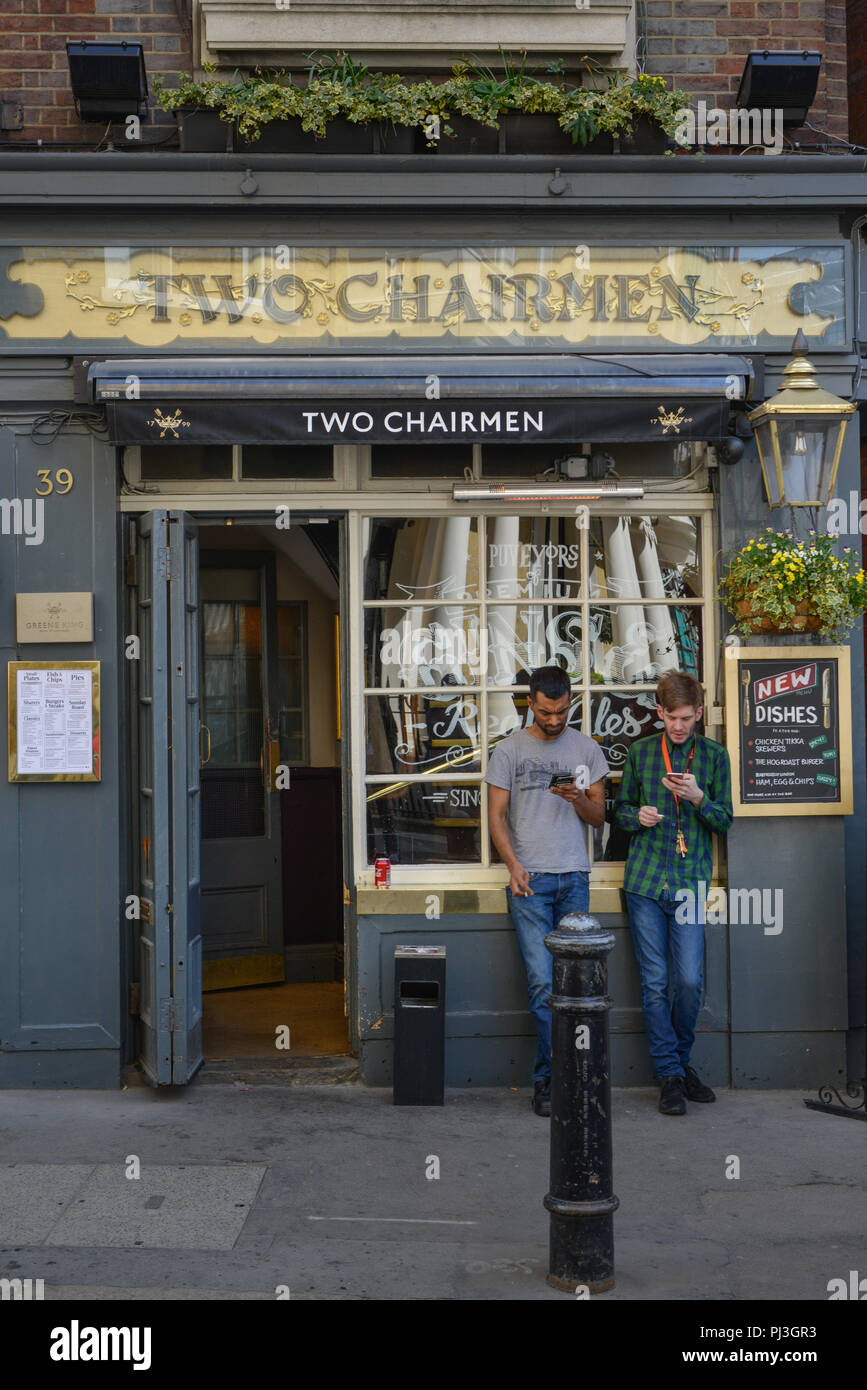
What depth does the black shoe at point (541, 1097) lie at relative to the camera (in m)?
6.59

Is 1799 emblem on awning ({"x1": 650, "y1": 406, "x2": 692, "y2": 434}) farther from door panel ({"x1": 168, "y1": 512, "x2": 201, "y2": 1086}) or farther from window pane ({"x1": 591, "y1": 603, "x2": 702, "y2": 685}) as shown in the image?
door panel ({"x1": 168, "y1": 512, "x2": 201, "y2": 1086})

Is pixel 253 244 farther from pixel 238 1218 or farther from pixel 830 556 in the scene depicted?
pixel 238 1218

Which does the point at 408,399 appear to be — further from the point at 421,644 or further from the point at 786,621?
the point at 786,621

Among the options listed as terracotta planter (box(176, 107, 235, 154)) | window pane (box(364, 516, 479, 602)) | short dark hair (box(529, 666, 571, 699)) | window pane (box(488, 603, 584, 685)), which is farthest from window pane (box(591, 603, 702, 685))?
terracotta planter (box(176, 107, 235, 154))

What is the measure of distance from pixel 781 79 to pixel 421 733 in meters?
3.82

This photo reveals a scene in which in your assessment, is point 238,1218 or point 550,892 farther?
point 550,892

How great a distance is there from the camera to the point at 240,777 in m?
9.30

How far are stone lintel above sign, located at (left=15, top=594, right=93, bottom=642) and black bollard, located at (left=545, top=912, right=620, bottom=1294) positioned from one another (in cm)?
340

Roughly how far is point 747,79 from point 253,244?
2676 mm

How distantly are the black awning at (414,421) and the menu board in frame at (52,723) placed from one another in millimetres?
1226

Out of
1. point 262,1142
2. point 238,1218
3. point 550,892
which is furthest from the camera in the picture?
point 550,892
